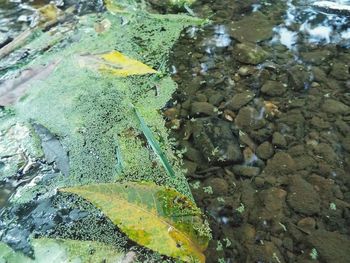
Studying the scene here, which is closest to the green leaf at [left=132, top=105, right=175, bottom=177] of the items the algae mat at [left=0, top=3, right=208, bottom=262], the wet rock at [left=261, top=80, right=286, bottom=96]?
the algae mat at [left=0, top=3, right=208, bottom=262]

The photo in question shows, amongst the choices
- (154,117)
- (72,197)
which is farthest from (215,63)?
(72,197)

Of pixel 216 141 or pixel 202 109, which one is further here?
pixel 202 109

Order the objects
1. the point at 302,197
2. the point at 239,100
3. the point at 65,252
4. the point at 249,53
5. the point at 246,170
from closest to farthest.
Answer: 1. the point at 65,252
2. the point at 302,197
3. the point at 246,170
4. the point at 239,100
5. the point at 249,53

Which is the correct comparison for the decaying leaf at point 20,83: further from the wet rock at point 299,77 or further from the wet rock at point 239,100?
the wet rock at point 299,77

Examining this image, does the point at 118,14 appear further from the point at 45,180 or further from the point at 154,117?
the point at 45,180

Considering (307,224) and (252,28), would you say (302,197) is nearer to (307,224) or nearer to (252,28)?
(307,224)

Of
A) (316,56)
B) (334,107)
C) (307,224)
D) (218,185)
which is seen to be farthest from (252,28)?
(307,224)

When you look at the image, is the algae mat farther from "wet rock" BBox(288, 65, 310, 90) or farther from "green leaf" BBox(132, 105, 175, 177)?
"wet rock" BBox(288, 65, 310, 90)

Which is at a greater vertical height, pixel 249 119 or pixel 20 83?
pixel 20 83
